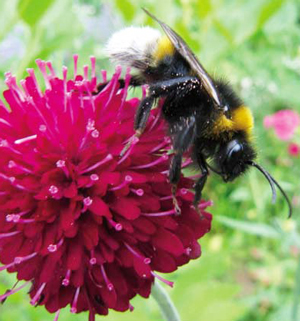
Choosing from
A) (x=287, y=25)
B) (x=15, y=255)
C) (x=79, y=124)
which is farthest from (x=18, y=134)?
(x=287, y=25)

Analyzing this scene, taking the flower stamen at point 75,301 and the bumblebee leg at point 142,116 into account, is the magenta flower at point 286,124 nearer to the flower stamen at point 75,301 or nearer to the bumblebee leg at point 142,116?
the bumblebee leg at point 142,116

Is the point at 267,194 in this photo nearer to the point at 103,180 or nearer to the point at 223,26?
the point at 223,26

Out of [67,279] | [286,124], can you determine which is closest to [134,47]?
[67,279]

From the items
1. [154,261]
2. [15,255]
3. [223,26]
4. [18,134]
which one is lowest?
[223,26]

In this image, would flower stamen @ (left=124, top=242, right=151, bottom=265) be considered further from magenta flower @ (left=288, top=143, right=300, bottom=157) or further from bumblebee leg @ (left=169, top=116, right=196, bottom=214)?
magenta flower @ (left=288, top=143, right=300, bottom=157)

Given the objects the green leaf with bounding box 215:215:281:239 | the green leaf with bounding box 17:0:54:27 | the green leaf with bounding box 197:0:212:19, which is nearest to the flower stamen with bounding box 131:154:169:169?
the green leaf with bounding box 215:215:281:239
